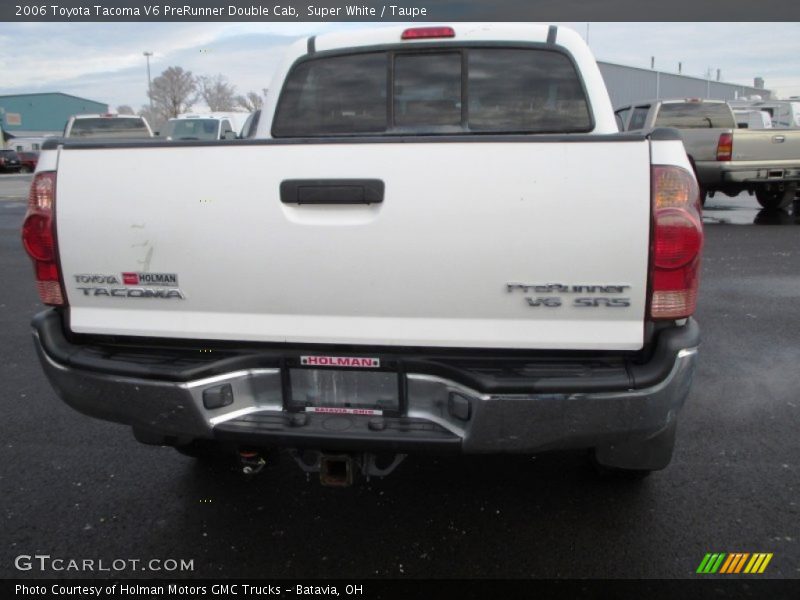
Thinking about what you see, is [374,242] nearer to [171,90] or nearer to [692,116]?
[692,116]

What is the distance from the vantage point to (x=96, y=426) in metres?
3.95

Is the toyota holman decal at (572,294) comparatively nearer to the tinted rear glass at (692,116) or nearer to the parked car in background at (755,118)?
the tinted rear glass at (692,116)

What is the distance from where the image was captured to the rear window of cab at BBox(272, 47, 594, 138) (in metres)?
3.60

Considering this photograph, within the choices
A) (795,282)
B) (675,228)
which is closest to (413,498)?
(675,228)

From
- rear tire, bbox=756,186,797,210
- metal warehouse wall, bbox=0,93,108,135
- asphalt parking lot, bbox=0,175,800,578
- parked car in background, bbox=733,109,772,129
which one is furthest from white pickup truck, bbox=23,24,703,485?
metal warehouse wall, bbox=0,93,108,135

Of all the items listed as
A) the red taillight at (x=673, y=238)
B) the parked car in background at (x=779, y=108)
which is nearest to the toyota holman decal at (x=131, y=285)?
the red taillight at (x=673, y=238)

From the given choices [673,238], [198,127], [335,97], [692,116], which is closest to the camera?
[673,238]

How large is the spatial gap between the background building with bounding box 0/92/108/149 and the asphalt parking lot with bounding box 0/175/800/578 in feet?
285

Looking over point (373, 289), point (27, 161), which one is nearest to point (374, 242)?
point (373, 289)

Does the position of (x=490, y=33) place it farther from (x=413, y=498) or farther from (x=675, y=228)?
(x=413, y=498)

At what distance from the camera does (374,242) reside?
2240 millimetres

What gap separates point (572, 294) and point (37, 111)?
322 feet

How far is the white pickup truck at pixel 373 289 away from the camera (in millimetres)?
2158

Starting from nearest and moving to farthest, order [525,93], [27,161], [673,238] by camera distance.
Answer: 1. [673,238]
2. [525,93]
3. [27,161]
